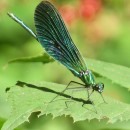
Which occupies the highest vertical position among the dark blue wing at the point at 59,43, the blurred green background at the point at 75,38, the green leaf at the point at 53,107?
the blurred green background at the point at 75,38

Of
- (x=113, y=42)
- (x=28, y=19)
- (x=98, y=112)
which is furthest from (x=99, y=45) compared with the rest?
(x=98, y=112)

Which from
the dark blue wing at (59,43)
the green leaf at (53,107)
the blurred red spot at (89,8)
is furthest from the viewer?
the blurred red spot at (89,8)

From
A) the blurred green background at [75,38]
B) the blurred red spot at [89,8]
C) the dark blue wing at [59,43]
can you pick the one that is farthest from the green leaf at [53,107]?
the blurred red spot at [89,8]

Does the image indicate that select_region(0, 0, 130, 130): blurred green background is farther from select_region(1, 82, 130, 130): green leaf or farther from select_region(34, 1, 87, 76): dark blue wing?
select_region(1, 82, 130, 130): green leaf

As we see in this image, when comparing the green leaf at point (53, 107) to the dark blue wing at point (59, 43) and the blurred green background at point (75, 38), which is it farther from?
the blurred green background at point (75, 38)

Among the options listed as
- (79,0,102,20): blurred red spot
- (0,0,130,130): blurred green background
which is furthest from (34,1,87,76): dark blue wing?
(79,0,102,20): blurred red spot

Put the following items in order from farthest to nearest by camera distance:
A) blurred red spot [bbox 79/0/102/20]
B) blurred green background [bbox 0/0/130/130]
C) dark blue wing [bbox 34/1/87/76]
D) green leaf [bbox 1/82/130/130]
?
1. blurred red spot [bbox 79/0/102/20]
2. blurred green background [bbox 0/0/130/130]
3. dark blue wing [bbox 34/1/87/76]
4. green leaf [bbox 1/82/130/130]
